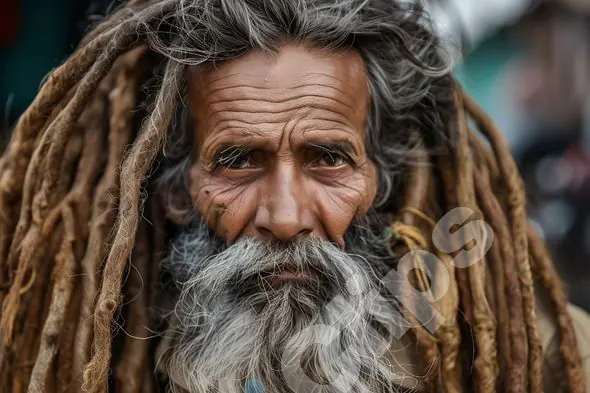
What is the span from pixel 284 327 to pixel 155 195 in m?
0.56

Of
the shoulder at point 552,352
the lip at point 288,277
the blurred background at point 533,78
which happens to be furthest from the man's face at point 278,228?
the blurred background at point 533,78

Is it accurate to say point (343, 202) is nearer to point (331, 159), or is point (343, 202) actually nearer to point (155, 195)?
point (331, 159)

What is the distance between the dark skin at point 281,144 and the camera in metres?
1.85

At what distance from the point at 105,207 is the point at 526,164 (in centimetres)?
277

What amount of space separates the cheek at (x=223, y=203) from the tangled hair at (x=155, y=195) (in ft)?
0.42

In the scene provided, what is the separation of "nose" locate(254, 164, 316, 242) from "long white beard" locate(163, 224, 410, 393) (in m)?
0.04

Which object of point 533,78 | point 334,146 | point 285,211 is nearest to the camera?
point 285,211

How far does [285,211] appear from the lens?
1786 millimetres

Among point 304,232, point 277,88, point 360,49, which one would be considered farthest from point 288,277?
point 360,49

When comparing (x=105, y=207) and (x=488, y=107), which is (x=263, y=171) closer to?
(x=105, y=207)

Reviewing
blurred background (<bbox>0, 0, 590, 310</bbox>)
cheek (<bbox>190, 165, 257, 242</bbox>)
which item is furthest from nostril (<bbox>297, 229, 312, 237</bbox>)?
blurred background (<bbox>0, 0, 590, 310</bbox>)

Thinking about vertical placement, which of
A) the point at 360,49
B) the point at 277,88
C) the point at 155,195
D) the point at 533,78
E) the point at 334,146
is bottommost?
the point at 155,195

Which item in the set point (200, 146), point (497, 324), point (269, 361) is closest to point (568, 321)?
point (497, 324)

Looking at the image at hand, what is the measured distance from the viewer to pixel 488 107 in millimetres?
4555
